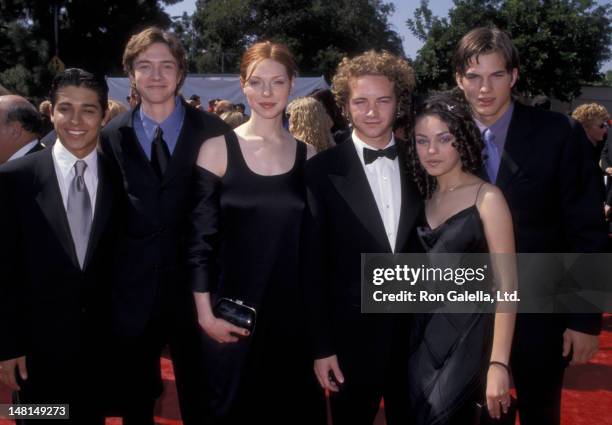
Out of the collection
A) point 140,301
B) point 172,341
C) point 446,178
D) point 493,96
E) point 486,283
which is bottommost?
point 172,341

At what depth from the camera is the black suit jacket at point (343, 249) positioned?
8.06 feet

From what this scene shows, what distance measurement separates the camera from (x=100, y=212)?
272 centimetres

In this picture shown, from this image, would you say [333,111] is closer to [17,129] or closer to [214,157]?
[17,129]

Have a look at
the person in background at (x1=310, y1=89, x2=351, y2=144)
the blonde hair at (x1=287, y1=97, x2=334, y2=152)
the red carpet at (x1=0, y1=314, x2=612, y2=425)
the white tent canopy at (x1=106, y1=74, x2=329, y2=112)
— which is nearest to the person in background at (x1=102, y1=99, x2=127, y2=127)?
the blonde hair at (x1=287, y1=97, x2=334, y2=152)

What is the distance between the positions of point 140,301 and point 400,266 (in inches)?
52.2

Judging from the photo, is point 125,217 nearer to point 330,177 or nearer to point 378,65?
point 330,177

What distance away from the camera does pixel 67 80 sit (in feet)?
9.25

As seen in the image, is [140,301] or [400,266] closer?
[400,266]

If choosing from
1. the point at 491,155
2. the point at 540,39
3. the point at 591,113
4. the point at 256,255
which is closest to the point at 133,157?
the point at 256,255

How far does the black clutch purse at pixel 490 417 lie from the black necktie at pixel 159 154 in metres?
1.83

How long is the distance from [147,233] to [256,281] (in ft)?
2.00

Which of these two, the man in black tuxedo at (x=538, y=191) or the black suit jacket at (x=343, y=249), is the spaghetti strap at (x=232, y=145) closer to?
the black suit jacket at (x=343, y=249)

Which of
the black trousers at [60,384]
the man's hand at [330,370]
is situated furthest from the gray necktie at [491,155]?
the black trousers at [60,384]

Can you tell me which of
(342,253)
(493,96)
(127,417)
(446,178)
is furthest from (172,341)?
(493,96)
